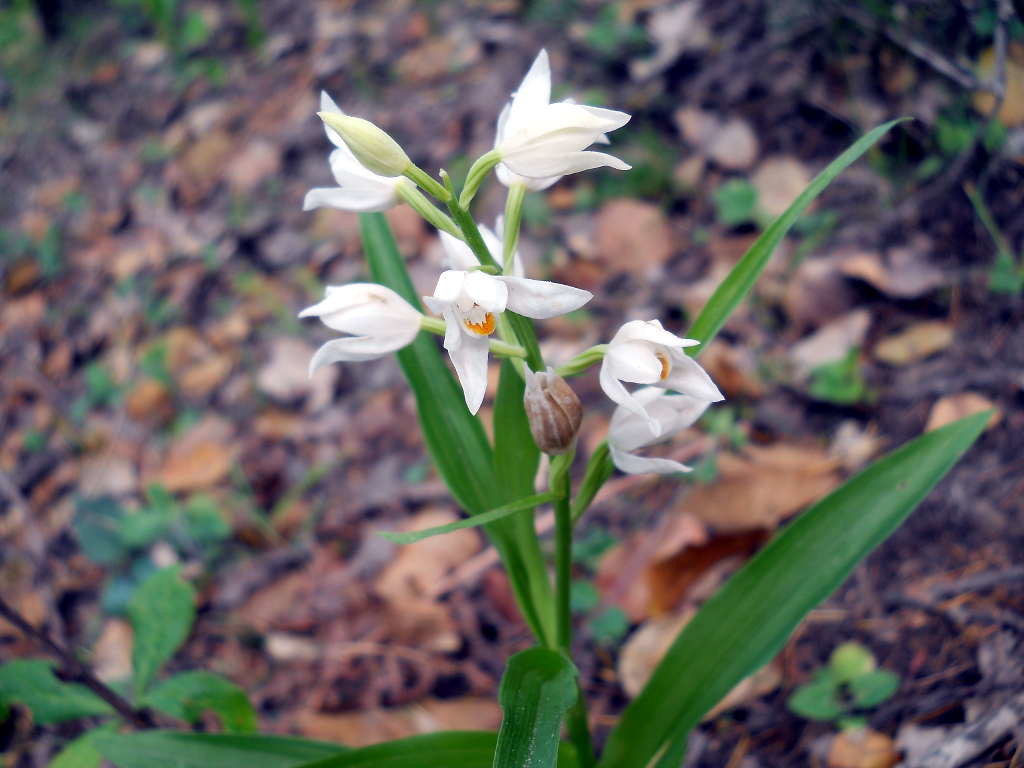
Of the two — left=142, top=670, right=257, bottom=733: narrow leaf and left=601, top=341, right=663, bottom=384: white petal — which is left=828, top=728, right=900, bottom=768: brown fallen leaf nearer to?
left=601, top=341, right=663, bottom=384: white petal

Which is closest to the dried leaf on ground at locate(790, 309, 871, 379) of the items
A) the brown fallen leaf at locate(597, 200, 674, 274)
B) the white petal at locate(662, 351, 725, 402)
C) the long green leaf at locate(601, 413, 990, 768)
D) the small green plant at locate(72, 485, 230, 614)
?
the brown fallen leaf at locate(597, 200, 674, 274)

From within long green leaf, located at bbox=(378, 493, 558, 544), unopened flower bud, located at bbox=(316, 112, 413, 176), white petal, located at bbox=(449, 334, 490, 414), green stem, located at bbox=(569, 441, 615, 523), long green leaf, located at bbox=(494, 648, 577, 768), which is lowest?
long green leaf, located at bbox=(494, 648, 577, 768)

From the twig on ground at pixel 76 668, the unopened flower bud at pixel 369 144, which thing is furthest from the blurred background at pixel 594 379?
the unopened flower bud at pixel 369 144

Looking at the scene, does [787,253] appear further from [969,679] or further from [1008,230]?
[969,679]

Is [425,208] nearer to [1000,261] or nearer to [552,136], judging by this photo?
[552,136]

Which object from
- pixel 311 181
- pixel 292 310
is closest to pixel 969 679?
pixel 292 310
